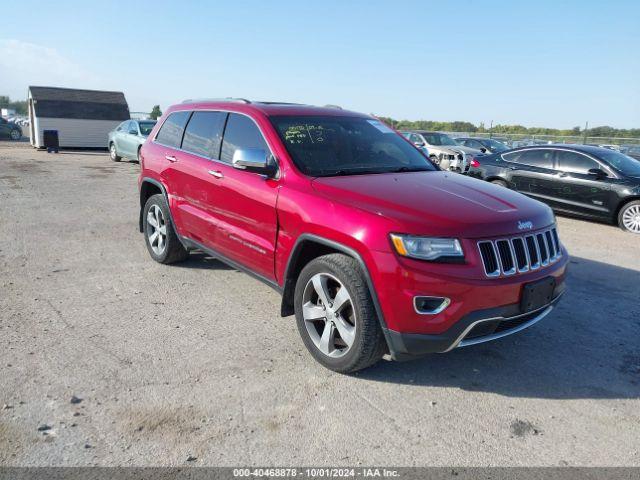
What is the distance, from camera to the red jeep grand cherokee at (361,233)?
9.93ft

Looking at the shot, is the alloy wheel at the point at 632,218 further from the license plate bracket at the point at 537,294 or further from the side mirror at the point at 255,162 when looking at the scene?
the side mirror at the point at 255,162

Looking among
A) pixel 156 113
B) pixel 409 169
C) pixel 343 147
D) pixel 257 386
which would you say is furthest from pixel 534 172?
pixel 156 113

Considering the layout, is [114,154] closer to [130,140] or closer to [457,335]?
[130,140]

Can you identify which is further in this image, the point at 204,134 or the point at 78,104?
the point at 78,104

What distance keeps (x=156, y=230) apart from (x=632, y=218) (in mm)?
8181

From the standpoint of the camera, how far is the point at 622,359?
12.8 feet

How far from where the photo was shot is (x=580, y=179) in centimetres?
979

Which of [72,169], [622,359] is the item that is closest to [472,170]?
[622,359]

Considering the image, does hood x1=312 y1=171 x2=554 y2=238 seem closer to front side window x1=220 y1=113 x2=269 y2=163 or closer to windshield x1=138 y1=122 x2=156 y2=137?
front side window x1=220 y1=113 x2=269 y2=163

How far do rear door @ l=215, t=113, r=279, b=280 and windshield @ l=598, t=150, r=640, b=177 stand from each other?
8.08 metres

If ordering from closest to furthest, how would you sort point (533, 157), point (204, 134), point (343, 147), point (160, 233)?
point (343, 147) < point (204, 134) < point (160, 233) < point (533, 157)

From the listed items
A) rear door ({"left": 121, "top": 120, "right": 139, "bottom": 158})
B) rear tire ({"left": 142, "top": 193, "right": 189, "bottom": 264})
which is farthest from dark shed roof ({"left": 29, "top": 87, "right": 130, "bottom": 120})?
rear tire ({"left": 142, "top": 193, "right": 189, "bottom": 264})

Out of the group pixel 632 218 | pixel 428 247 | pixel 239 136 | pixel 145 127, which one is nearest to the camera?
pixel 428 247

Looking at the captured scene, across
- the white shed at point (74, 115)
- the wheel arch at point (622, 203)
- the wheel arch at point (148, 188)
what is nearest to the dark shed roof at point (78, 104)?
the white shed at point (74, 115)
